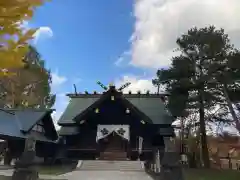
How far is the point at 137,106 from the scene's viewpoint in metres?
24.6

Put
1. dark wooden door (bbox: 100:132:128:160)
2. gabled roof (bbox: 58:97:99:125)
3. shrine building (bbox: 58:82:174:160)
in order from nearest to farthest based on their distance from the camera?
dark wooden door (bbox: 100:132:128:160)
shrine building (bbox: 58:82:174:160)
gabled roof (bbox: 58:97:99:125)

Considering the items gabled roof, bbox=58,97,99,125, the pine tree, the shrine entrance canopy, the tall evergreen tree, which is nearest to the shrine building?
the shrine entrance canopy

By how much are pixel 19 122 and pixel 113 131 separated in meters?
6.15

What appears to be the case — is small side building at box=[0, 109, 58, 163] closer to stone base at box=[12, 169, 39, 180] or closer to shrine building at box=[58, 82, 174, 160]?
shrine building at box=[58, 82, 174, 160]

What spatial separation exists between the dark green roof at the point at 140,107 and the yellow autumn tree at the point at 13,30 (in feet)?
62.0

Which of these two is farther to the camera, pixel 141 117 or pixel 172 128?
pixel 172 128

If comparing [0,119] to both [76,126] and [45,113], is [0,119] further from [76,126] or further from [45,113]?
[76,126]

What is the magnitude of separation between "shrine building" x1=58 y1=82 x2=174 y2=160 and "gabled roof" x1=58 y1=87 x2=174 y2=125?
16cm

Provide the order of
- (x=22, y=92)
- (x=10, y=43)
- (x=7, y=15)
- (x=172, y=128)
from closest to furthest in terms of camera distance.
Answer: (x=7, y=15)
(x=10, y=43)
(x=172, y=128)
(x=22, y=92)

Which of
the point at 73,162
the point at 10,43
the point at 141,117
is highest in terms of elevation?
the point at 141,117

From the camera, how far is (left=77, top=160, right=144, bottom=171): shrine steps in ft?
53.2

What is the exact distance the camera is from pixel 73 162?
60.8 feet

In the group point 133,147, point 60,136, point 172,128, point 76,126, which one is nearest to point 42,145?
point 60,136

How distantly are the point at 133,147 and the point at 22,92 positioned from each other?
1273cm
